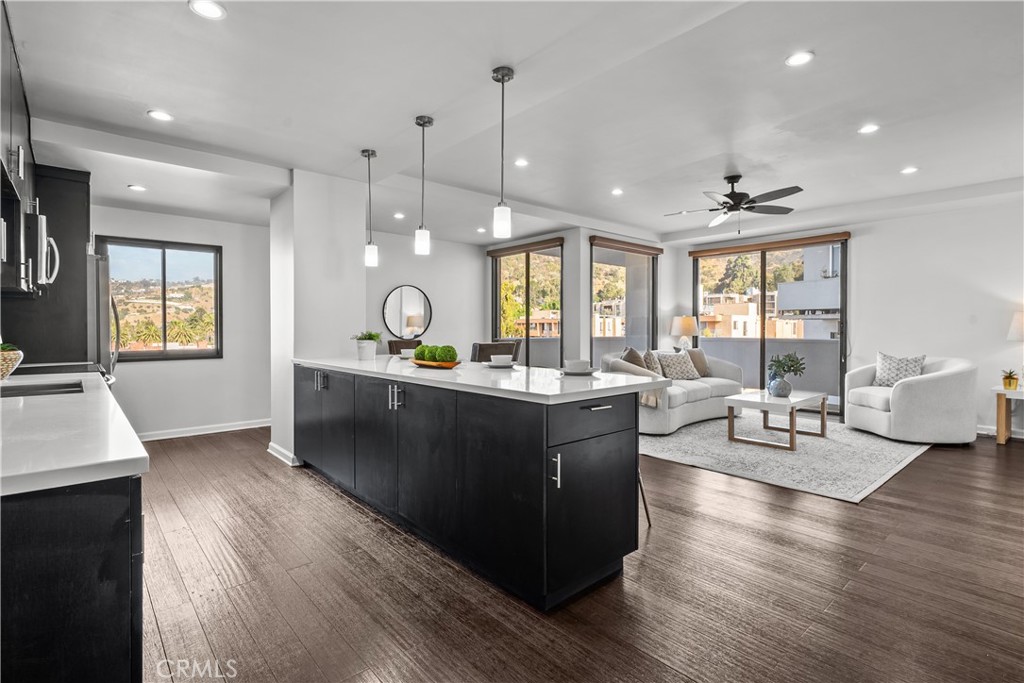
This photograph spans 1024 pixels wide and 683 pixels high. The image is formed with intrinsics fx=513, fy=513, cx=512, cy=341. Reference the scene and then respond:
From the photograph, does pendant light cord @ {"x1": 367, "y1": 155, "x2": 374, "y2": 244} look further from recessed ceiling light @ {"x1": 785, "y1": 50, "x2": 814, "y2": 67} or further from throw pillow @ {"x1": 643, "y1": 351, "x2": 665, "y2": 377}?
throw pillow @ {"x1": 643, "y1": 351, "x2": 665, "y2": 377}

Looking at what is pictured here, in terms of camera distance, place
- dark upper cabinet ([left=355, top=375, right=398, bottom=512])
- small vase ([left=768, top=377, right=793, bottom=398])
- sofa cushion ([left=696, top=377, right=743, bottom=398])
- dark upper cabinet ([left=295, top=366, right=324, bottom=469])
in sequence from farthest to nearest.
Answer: sofa cushion ([left=696, top=377, right=743, bottom=398]) → small vase ([left=768, top=377, right=793, bottom=398]) → dark upper cabinet ([left=295, top=366, right=324, bottom=469]) → dark upper cabinet ([left=355, top=375, right=398, bottom=512])

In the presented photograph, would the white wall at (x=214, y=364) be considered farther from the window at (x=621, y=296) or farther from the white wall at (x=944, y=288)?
the white wall at (x=944, y=288)

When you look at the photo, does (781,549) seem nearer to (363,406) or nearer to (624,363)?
(363,406)

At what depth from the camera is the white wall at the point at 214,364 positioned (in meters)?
5.15

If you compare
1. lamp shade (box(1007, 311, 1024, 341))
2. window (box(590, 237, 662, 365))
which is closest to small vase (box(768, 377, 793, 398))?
lamp shade (box(1007, 311, 1024, 341))

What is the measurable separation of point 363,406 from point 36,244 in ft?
5.96

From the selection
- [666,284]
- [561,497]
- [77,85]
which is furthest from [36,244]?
[666,284]

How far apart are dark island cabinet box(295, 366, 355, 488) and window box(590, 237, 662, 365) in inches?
159

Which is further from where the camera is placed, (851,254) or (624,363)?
(851,254)

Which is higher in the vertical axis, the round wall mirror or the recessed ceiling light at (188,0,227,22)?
the recessed ceiling light at (188,0,227,22)

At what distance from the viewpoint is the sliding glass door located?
6.66m

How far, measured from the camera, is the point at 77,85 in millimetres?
2857

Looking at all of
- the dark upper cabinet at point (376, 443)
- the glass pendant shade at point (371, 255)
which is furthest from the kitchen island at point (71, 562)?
the glass pendant shade at point (371, 255)

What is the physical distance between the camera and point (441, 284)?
7.60m
